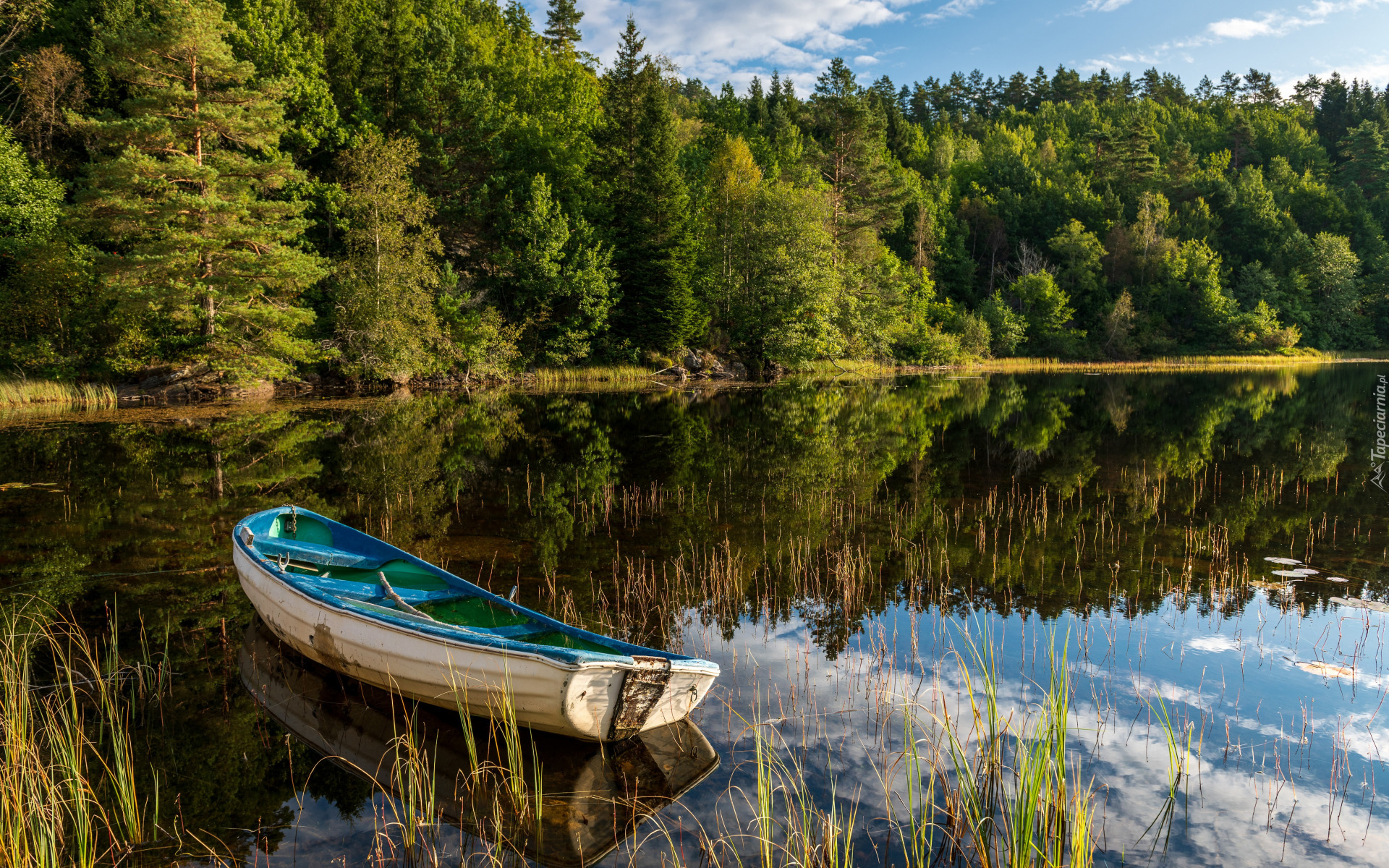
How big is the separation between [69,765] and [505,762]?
233cm

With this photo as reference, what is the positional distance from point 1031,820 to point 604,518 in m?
8.89

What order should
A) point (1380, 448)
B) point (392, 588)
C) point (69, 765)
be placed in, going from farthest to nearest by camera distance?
point (1380, 448)
point (392, 588)
point (69, 765)

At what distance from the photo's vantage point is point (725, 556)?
9477mm

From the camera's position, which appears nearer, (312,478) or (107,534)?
(107,534)

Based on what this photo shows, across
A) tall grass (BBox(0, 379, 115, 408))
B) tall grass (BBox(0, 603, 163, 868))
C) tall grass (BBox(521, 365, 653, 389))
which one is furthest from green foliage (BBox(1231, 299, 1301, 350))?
tall grass (BBox(0, 603, 163, 868))

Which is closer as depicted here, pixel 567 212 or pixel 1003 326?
pixel 567 212

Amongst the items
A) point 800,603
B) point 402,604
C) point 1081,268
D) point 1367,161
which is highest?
point 1367,161

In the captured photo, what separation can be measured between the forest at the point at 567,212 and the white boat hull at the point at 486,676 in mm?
24141

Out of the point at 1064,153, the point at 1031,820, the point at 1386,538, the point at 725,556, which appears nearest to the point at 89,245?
the point at 725,556

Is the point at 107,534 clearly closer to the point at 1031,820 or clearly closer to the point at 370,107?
the point at 1031,820

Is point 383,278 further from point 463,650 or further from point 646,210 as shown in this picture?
point 463,650

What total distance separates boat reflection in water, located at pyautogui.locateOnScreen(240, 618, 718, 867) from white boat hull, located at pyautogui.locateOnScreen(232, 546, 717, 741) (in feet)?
0.58

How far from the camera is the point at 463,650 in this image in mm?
5031

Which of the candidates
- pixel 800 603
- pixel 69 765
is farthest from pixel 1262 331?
pixel 69 765
